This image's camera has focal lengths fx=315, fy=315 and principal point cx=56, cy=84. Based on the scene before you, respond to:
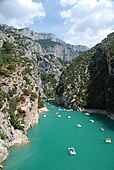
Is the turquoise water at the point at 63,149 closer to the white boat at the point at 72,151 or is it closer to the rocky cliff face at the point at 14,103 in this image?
the white boat at the point at 72,151

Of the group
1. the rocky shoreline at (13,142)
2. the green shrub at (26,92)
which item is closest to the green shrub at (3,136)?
the rocky shoreline at (13,142)

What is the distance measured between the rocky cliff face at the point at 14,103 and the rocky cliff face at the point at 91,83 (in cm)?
3481

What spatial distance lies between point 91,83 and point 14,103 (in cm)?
7275

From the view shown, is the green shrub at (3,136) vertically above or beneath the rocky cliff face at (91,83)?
beneath

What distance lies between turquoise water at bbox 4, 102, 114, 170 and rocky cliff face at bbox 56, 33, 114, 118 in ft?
94.8

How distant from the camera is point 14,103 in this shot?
77.4 metres

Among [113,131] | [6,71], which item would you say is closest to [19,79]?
[6,71]

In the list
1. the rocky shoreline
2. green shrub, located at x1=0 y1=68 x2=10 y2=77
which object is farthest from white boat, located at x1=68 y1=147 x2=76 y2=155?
green shrub, located at x1=0 y1=68 x2=10 y2=77

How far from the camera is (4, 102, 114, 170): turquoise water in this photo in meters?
53.7

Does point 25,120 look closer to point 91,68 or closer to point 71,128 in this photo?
point 71,128

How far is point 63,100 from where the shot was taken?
503 feet

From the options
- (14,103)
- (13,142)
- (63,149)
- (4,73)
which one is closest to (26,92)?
(4,73)

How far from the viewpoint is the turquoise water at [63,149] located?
5371cm

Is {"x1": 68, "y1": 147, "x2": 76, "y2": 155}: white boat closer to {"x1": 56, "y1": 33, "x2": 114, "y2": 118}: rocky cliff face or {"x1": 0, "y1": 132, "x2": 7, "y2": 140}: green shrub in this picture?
{"x1": 0, "y1": 132, "x2": 7, "y2": 140}: green shrub
